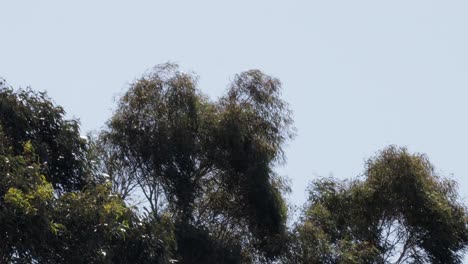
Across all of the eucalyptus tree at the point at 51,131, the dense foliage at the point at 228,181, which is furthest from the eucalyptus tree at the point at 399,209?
the eucalyptus tree at the point at 51,131

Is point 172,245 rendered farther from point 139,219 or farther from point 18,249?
point 18,249

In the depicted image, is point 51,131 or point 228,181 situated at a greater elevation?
point 228,181

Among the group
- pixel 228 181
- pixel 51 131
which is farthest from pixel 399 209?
pixel 51 131

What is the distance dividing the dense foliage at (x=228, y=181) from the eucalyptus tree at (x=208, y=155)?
26mm

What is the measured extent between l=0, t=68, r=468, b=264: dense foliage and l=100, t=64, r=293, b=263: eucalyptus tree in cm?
3

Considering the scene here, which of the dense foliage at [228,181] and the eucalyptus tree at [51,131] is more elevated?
the dense foliage at [228,181]

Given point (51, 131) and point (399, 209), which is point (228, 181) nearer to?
point (399, 209)

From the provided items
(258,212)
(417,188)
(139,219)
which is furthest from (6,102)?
(417,188)

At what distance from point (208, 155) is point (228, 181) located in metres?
0.87

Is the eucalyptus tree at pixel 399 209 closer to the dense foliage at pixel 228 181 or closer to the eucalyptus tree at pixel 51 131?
the dense foliage at pixel 228 181

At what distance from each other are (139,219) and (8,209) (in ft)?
9.70

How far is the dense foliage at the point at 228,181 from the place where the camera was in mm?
20641

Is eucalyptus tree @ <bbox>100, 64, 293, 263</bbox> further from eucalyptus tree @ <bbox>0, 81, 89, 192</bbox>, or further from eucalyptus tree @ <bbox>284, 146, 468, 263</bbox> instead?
eucalyptus tree @ <bbox>0, 81, 89, 192</bbox>

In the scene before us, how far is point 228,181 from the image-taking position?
93.9 ft
